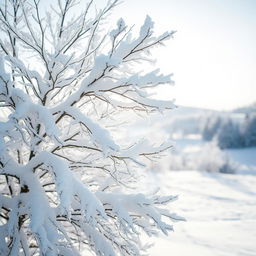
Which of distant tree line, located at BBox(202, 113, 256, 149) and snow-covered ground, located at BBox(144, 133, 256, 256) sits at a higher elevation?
distant tree line, located at BBox(202, 113, 256, 149)

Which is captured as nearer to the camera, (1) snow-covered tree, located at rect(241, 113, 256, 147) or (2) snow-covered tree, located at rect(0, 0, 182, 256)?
(2) snow-covered tree, located at rect(0, 0, 182, 256)

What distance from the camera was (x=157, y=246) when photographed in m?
7.50

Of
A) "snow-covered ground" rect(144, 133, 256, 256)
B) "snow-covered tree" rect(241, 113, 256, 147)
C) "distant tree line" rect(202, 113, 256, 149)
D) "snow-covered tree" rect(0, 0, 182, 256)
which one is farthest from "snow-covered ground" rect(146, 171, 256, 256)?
"snow-covered tree" rect(241, 113, 256, 147)

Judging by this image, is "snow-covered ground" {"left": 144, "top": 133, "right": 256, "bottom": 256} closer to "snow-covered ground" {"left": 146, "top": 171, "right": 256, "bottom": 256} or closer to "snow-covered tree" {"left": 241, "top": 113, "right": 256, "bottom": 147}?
"snow-covered ground" {"left": 146, "top": 171, "right": 256, "bottom": 256}

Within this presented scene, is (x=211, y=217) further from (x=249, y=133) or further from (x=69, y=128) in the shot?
(x=249, y=133)

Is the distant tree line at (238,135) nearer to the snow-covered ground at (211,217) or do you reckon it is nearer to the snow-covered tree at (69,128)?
the snow-covered ground at (211,217)

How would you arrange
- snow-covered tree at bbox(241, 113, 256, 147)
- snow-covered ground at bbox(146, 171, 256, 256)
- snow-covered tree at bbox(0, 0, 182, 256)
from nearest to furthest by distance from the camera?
snow-covered tree at bbox(0, 0, 182, 256) → snow-covered ground at bbox(146, 171, 256, 256) → snow-covered tree at bbox(241, 113, 256, 147)

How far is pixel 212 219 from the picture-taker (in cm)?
1209

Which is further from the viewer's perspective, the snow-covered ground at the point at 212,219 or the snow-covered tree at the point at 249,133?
the snow-covered tree at the point at 249,133

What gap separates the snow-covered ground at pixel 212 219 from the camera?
296 inches

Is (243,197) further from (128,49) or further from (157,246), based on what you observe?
(128,49)

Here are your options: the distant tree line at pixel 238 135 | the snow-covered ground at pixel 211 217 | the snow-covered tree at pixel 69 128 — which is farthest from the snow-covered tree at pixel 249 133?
the snow-covered tree at pixel 69 128

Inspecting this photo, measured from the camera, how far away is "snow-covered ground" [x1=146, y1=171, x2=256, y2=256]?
752cm

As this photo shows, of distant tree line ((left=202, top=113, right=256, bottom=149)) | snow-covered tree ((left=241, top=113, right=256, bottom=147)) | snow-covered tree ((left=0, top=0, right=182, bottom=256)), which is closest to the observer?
snow-covered tree ((left=0, top=0, right=182, bottom=256))
